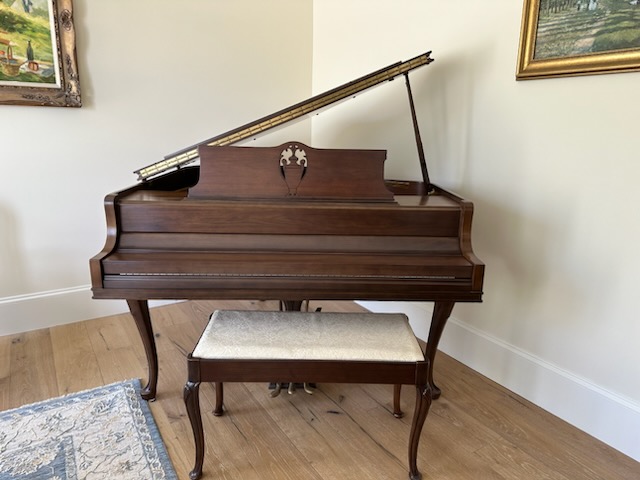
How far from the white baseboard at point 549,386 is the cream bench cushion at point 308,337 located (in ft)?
2.47

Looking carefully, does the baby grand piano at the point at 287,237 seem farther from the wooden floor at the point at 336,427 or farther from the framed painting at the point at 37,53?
the framed painting at the point at 37,53

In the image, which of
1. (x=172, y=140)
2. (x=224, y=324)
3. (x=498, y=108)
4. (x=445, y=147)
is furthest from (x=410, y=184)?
(x=172, y=140)

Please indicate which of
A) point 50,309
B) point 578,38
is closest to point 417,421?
point 578,38

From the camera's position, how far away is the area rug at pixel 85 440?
1.59 m

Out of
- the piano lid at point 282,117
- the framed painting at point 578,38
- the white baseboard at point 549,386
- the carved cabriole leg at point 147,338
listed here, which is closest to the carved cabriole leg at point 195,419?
the carved cabriole leg at point 147,338

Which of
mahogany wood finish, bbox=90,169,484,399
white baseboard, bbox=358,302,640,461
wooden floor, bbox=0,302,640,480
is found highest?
mahogany wood finish, bbox=90,169,484,399

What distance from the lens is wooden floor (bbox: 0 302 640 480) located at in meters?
1.65

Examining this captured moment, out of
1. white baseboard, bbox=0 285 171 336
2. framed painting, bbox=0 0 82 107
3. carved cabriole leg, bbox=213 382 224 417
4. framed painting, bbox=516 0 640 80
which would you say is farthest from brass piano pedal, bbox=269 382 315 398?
framed painting, bbox=0 0 82 107

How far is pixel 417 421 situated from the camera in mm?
1540

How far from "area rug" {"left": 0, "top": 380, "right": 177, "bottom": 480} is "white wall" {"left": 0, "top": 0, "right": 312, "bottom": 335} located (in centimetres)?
96

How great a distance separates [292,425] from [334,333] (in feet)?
1.81

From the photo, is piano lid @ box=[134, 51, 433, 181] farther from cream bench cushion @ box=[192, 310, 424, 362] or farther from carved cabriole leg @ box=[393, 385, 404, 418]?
carved cabriole leg @ box=[393, 385, 404, 418]

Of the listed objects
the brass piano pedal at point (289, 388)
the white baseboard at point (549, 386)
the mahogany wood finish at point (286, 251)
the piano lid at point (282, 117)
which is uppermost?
the piano lid at point (282, 117)

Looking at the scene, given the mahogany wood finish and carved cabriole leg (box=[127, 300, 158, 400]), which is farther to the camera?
carved cabriole leg (box=[127, 300, 158, 400])
